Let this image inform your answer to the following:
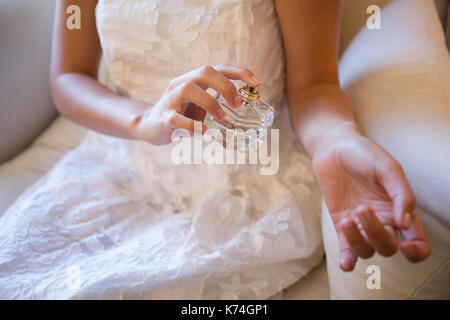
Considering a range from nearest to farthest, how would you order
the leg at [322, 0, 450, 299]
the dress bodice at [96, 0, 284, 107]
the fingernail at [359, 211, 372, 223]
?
the fingernail at [359, 211, 372, 223]
the leg at [322, 0, 450, 299]
the dress bodice at [96, 0, 284, 107]

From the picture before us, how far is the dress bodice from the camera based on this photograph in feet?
1.81

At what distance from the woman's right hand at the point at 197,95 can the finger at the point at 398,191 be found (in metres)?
0.16

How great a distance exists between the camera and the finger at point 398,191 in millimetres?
350

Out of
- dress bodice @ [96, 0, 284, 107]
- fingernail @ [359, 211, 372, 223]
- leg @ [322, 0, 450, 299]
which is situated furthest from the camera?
dress bodice @ [96, 0, 284, 107]

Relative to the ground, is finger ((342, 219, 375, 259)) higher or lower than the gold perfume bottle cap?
lower

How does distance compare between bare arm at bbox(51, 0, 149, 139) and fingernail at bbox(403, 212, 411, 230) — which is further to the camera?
bare arm at bbox(51, 0, 149, 139)

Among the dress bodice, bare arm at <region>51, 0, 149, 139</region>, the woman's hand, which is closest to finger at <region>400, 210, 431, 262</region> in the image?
the woman's hand

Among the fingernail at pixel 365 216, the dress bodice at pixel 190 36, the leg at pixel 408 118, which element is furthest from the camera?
the dress bodice at pixel 190 36

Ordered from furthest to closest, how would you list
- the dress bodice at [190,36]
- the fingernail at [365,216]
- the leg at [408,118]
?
1. the dress bodice at [190,36]
2. the leg at [408,118]
3. the fingernail at [365,216]

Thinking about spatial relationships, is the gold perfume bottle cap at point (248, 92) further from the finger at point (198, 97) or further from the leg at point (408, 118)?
the leg at point (408, 118)

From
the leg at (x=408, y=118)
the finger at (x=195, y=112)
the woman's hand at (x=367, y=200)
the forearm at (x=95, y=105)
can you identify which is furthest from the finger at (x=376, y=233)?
the forearm at (x=95, y=105)

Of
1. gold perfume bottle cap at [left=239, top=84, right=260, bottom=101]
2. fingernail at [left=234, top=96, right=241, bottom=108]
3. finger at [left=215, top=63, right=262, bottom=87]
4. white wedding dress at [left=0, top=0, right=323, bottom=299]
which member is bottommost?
white wedding dress at [left=0, top=0, right=323, bottom=299]

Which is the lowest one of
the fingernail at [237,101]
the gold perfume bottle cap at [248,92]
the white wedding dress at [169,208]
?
A: the white wedding dress at [169,208]

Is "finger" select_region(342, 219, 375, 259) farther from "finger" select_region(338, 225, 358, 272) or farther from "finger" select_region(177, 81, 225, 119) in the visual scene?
"finger" select_region(177, 81, 225, 119)
